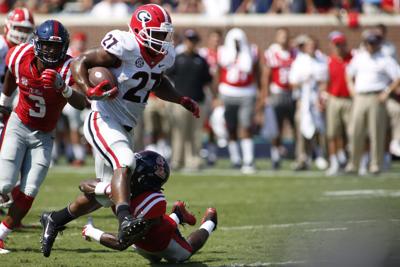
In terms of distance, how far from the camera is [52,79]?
701 cm

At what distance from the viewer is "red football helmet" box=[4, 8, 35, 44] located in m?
9.02

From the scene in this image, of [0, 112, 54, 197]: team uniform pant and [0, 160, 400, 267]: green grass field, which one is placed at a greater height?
[0, 112, 54, 197]: team uniform pant

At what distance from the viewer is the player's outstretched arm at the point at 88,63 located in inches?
274

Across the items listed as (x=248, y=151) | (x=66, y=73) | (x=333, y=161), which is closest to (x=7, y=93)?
(x=66, y=73)

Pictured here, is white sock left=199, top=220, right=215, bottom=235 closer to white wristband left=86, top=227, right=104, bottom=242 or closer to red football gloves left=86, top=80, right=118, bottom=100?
white wristband left=86, top=227, right=104, bottom=242

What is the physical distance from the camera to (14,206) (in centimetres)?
751

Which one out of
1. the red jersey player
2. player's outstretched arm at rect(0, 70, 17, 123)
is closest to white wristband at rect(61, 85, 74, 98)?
the red jersey player

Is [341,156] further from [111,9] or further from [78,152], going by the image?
[111,9]

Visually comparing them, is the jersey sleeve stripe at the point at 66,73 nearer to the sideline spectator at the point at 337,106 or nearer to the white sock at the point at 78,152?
the sideline spectator at the point at 337,106

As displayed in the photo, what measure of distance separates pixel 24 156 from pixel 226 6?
37.7ft

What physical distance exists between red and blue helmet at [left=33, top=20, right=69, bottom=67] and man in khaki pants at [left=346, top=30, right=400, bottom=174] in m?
7.35

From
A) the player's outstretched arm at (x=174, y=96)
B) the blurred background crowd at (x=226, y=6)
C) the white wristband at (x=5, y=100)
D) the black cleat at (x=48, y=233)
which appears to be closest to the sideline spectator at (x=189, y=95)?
the blurred background crowd at (x=226, y=6)

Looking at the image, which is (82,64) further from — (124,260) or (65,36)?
(124,260)

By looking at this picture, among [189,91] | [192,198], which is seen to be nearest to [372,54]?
[189,91]
